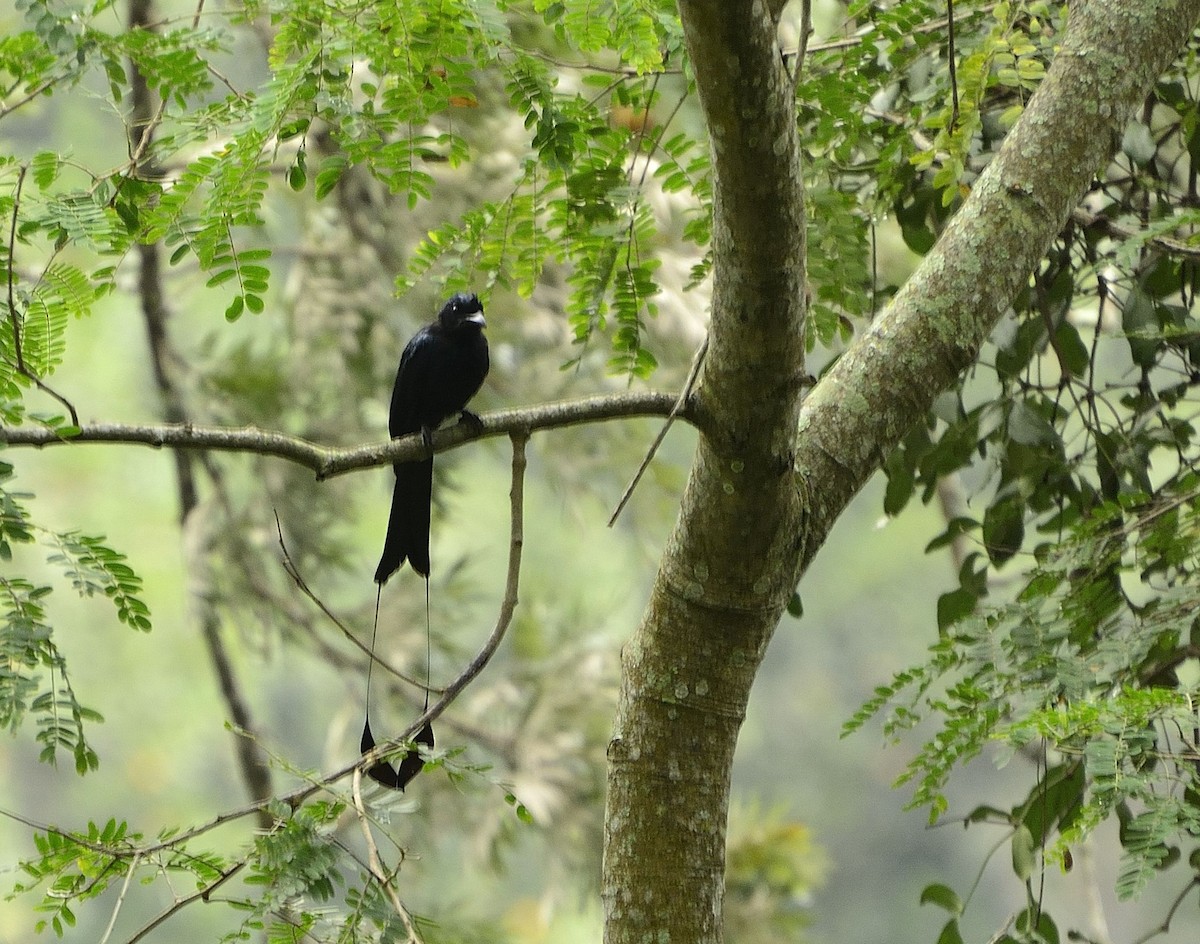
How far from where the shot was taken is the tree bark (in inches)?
43.4

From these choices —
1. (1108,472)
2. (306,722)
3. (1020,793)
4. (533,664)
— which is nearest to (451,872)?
(306,722)

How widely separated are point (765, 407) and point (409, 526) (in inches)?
32.4

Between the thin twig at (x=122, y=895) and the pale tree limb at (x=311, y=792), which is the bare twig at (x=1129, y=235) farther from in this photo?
the thin twig at (x=122, y=895)

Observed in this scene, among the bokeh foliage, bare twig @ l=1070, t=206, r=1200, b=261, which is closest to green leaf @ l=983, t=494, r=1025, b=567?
the bokeh foliage

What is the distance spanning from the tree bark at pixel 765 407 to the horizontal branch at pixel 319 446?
76 mm

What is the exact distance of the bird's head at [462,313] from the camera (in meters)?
2.49

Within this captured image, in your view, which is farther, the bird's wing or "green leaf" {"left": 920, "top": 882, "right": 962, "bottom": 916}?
the bird's wing

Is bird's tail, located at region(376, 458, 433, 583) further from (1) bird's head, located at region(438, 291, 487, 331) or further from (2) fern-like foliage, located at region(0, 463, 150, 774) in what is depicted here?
(1) bird's head, located at region(438, 291, 487, 331)

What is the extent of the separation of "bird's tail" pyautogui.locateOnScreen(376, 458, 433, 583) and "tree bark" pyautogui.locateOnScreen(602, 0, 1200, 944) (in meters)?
0.51

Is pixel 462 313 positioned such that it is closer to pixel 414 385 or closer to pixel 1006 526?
pixel 414 385

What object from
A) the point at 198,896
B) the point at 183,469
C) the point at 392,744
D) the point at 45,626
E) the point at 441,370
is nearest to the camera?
the point at 198,896

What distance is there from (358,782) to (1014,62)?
132cm

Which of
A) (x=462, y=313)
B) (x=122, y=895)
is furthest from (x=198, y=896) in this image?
(x=462, y=313)

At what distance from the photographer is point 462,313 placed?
2498mm
